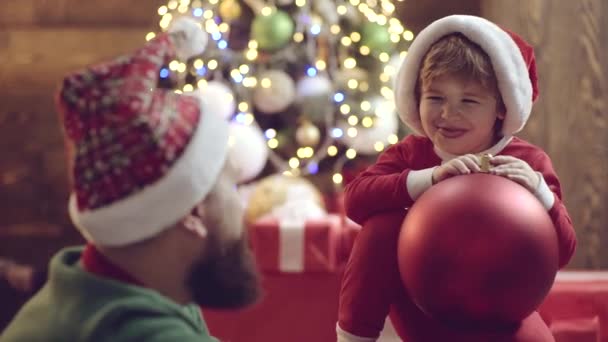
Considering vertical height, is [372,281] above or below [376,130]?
above

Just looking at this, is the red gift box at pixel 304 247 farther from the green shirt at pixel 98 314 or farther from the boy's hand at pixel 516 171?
the green shirt at pixel 98 314

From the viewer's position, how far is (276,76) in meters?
2.96

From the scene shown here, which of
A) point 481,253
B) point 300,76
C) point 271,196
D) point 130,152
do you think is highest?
point 130,152

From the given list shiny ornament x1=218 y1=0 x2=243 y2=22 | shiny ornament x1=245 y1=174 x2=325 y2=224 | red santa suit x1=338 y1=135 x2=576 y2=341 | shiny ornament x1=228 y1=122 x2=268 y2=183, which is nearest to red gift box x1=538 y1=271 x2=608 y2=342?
red santa suit x1=338 y1=135 x2=576 y2=341

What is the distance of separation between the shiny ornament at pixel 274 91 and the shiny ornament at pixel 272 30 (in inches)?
4.0

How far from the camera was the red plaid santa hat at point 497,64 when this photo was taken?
145cm

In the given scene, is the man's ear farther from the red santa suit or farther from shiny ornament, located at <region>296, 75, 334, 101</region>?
shiny ornament, located at <region>296, 75, 334, 101</region>

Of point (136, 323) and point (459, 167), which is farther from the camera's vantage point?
point (459, 167)

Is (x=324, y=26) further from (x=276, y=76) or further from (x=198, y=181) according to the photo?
(x=198, y=181)

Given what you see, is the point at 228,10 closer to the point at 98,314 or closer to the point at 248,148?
the point at 248,148

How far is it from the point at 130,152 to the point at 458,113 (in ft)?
2.20

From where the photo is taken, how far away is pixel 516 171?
137cm

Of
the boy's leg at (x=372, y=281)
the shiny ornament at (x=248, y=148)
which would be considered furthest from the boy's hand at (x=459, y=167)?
the shiny ornament at (x=248, y=148)

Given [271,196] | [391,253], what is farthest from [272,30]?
[391,253]
